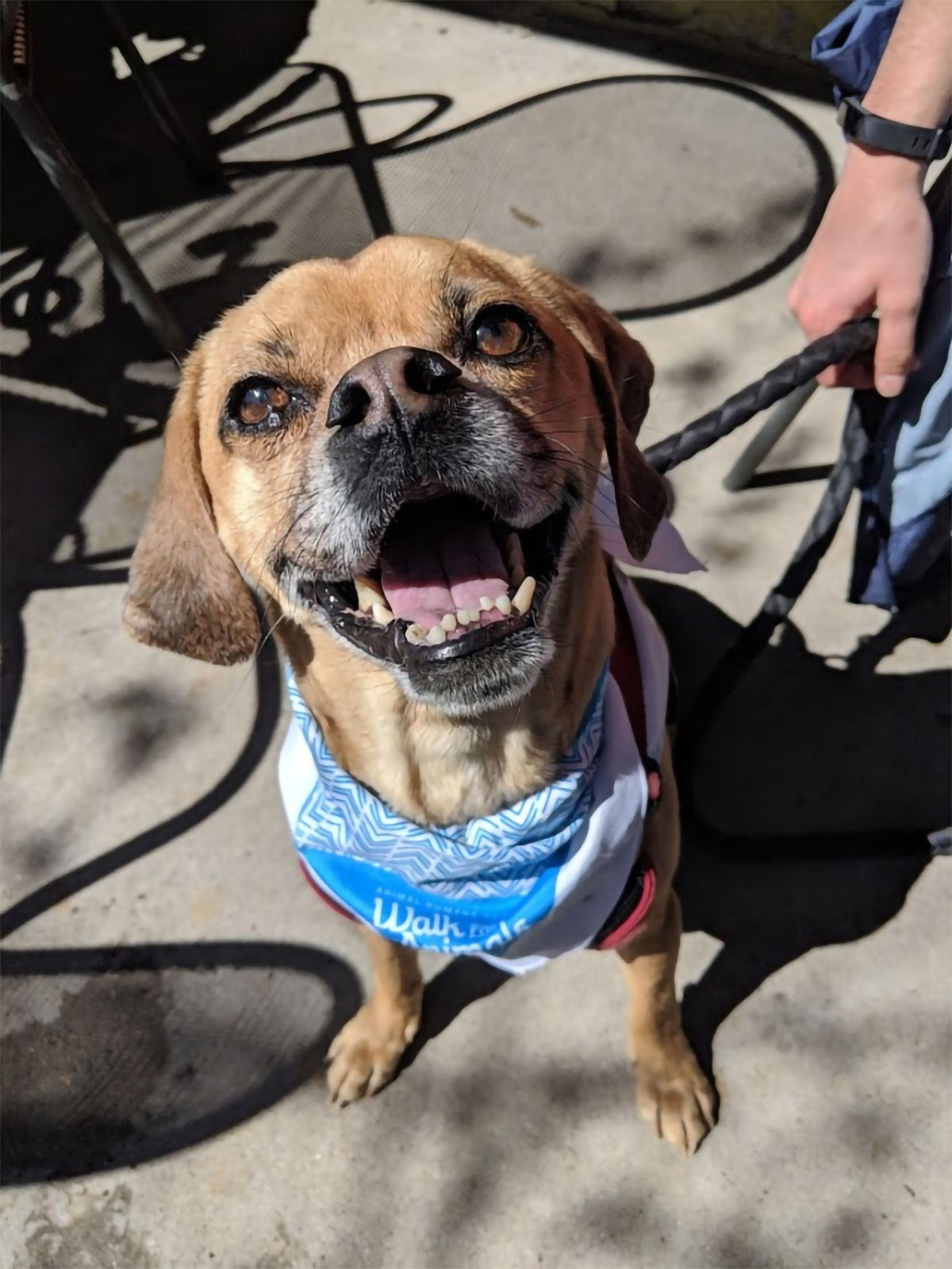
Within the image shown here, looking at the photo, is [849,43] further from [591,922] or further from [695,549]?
[591,922]

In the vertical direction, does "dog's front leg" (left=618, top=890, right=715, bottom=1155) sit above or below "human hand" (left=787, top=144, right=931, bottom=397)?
below

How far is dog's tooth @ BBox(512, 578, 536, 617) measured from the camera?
5.18ft

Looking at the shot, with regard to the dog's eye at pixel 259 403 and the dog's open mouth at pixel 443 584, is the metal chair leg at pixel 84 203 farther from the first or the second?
the dog's open mouth at pixel 443 584

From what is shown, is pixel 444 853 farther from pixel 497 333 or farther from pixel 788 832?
pixel 788 832

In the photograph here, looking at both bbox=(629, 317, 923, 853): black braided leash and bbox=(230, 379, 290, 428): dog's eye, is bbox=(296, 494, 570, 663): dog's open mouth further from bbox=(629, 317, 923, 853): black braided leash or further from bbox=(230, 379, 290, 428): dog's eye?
bbox=(629, 317, 923, 853): black braided leash

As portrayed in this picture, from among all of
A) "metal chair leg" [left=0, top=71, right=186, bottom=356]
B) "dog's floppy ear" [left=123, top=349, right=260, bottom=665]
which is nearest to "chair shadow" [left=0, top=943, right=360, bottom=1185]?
"dog's floppy ear" [left=123, top=349, right=260, bottom=665]

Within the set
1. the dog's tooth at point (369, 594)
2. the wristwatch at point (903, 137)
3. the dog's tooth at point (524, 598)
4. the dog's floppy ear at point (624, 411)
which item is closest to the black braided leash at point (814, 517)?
the dog's floppy ear at point (624, 411)

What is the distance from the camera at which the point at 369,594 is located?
1.67 metres

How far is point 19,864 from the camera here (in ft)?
9.61

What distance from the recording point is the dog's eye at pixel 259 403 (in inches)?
68.1

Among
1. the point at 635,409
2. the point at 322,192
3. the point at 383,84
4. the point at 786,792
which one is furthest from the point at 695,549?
the point at 383,84

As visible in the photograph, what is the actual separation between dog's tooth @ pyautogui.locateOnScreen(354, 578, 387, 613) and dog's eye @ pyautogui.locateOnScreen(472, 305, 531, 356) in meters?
0.49

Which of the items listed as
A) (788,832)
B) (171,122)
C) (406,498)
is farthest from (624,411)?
(171,122)

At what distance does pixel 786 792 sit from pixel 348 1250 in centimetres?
174
